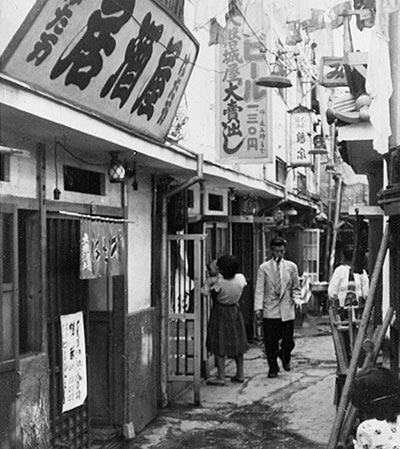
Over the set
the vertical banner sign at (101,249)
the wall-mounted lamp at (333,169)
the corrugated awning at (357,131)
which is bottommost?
the vertical banner sign at (101,249)

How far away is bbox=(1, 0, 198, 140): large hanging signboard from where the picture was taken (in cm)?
585

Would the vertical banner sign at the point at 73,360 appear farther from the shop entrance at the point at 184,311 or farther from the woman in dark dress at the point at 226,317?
the woman in dark dress at the point at 226,317

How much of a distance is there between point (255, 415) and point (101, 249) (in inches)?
167

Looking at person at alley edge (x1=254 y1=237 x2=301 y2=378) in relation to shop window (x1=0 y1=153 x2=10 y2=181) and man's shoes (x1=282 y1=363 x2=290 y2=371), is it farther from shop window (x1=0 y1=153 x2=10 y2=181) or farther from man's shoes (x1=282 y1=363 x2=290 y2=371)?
shop window (x1=0 y1=153 x2=10 y2=181)

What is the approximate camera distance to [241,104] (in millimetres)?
12570

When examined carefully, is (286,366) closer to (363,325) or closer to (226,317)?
(226,317)

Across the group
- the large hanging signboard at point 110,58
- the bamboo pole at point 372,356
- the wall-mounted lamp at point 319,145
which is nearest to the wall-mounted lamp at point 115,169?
the large hanging signboard at point 110,58

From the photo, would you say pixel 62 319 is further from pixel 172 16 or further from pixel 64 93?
pixel 172 16

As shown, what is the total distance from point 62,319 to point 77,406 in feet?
3.71

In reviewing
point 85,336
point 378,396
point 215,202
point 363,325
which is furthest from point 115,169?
point 215,202

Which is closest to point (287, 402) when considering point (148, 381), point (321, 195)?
point (148, 381)

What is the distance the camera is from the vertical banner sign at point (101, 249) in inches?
305

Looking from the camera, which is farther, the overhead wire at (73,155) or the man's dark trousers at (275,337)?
the man's dark trousers at (275,337)

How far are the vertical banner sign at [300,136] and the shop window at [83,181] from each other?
11.9 metres
